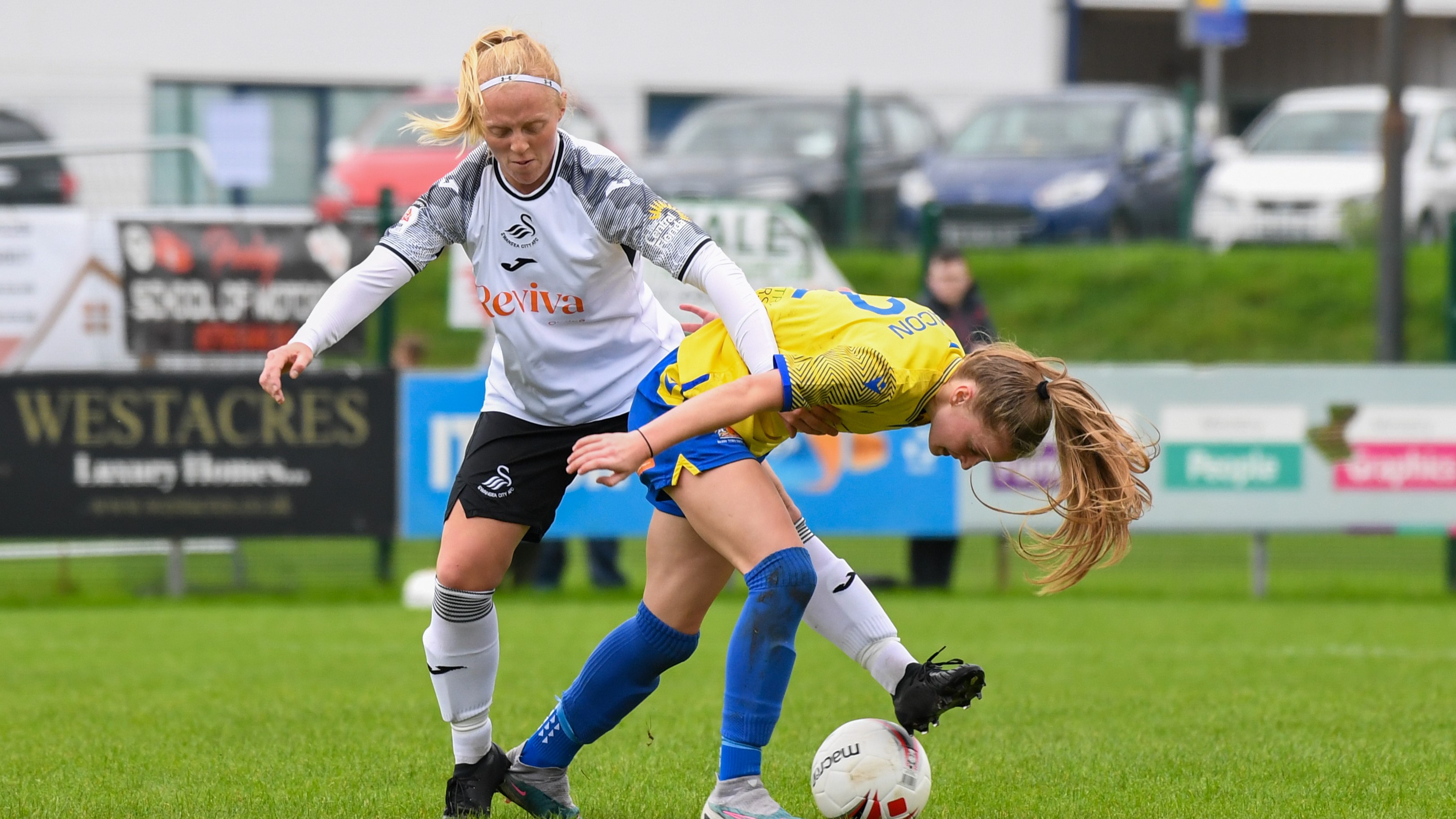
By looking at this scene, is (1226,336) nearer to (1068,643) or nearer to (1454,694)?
(1068,643)

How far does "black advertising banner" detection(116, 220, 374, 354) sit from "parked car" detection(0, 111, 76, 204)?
3.20m

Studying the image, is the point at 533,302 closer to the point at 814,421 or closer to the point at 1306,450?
the point at 814,421

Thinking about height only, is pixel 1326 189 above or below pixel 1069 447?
below

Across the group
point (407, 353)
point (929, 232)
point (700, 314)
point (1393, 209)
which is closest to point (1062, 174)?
point (1393, 209)

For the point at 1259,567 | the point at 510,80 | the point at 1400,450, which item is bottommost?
the point at 1259,567

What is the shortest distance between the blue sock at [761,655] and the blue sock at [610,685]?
0.21m

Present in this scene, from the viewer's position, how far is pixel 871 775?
13.6 feet

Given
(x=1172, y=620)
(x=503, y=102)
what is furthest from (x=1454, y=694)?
(x=503, y=102)

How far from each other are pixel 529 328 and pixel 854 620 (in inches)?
43.2

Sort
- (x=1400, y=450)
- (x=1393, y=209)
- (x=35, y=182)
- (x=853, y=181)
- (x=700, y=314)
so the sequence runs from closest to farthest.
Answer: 1. (x=700, y=314)
2. (x=1400, y=450)
3. (x=1393, y=209)
4. (x=35, y=182)
5. (x=853, y=181)

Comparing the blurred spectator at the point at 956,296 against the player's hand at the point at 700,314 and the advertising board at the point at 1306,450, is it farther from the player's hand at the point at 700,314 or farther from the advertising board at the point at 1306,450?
the player's hand at the point at 700,314

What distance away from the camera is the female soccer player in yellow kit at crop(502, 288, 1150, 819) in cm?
387

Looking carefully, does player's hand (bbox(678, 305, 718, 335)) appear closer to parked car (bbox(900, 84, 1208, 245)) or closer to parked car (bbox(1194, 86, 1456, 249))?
parked car (bbox(900, 84, 1208, 245))

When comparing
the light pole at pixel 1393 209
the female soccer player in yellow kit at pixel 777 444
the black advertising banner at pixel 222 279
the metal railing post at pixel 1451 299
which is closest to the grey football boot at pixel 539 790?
the female soccer player in yellow kit at pixel 777 444
